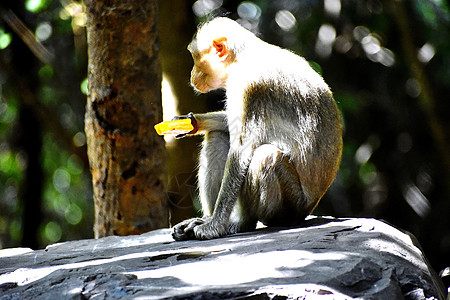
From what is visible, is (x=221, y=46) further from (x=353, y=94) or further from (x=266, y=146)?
(x=353, y=94)

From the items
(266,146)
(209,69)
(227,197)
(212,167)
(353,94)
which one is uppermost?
(209,69)

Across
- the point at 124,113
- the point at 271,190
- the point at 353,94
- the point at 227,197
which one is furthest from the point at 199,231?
the point at 353,94

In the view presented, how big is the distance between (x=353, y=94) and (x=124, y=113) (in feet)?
21.5

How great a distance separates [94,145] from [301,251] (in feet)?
11.3

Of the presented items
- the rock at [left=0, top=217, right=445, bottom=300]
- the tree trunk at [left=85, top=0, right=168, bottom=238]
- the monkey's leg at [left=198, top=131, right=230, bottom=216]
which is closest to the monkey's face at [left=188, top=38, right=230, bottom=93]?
the monkey's leg at [left=198, top=131, right=230, bottom=216]

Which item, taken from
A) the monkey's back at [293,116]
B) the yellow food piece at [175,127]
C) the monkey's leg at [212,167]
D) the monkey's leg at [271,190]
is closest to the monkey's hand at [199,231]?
the monkey's leg at [271,190]

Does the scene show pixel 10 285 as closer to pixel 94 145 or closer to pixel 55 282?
pixel 55 282

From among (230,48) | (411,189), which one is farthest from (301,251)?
(411,189)

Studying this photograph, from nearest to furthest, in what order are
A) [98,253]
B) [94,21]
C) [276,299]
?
1. [276,299]
2. [98,253]
3. [94,21]

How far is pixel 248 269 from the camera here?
3.37 metres

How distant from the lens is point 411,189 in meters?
11.8

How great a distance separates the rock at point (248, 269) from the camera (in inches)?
121

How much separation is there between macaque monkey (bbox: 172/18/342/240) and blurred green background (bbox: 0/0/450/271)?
18.3ft

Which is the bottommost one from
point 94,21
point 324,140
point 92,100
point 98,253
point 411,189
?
point 411,189
